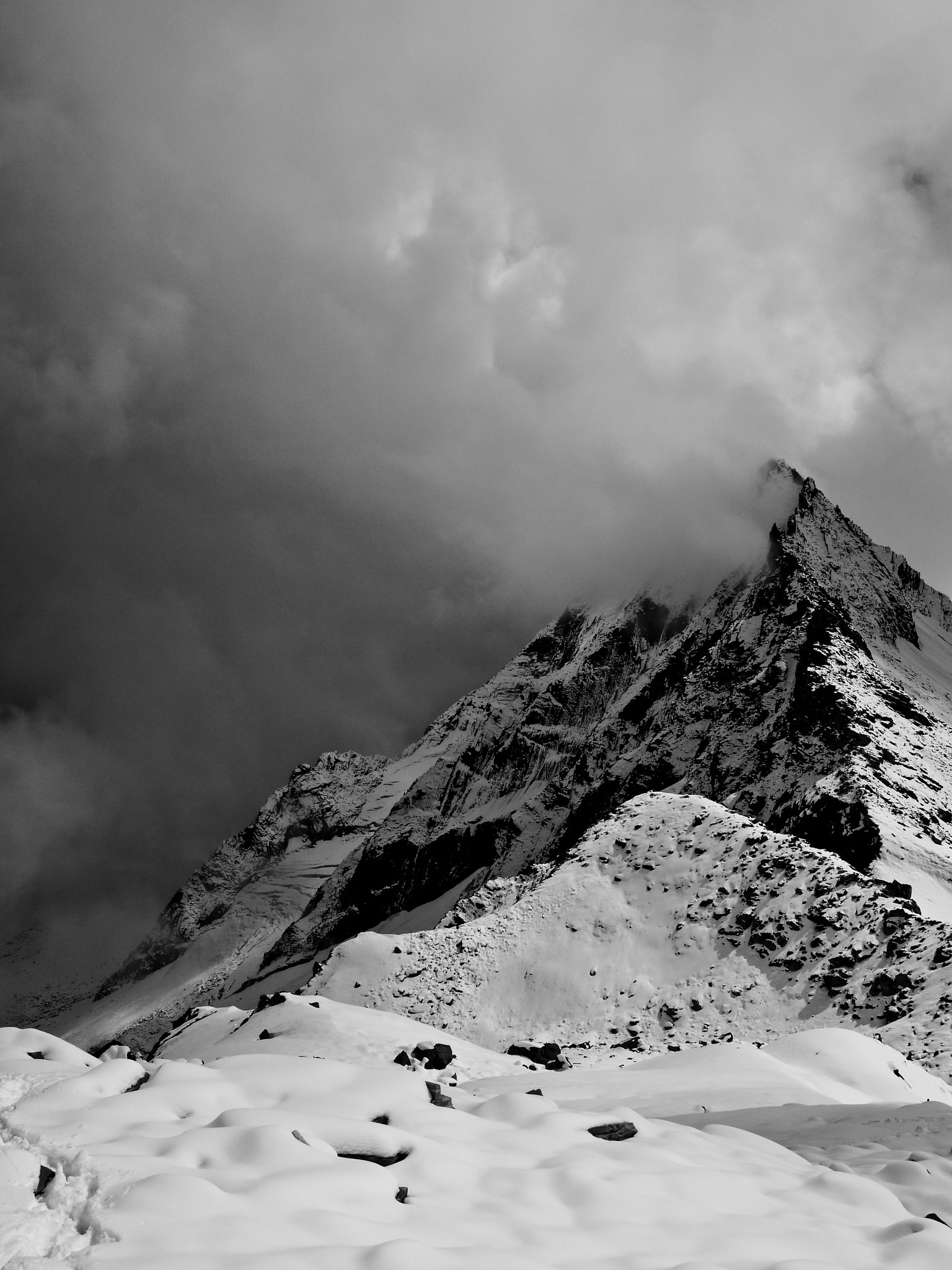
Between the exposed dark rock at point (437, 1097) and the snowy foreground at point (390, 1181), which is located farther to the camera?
the exposed dark rock at point (437, 1097)

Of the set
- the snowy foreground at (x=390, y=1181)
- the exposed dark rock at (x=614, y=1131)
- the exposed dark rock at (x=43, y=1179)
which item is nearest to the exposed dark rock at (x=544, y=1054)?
the snowy foreground at (x=390, y=1181)

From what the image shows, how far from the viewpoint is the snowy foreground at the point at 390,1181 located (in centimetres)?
736

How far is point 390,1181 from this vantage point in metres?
8.98

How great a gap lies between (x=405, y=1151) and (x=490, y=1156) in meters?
1.01

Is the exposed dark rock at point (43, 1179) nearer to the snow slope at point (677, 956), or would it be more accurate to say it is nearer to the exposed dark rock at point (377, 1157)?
the exposed dark rock at point (377, 1157)

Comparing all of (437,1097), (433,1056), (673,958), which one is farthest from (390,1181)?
(673,958)

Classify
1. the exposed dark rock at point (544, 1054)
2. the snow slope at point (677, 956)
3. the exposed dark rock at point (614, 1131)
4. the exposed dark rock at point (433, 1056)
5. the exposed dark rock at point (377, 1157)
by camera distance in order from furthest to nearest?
1. the snow slope at point (677, 956)
2. the exposed dark rock at point (544, 1054)
3. the exposed dark rock at point (433, 1056)
4. the exposed dark rock at point (614, 1131)
5. the exposed dark rock at point (377, 1157)

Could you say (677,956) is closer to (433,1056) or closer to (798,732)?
(433,1056)

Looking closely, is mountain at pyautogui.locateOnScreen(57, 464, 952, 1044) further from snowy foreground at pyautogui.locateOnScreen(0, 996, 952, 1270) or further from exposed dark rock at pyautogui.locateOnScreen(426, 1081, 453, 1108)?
exposed dark rock at pyautogui.locateOnScreen(426, 1081, 453, 1108)

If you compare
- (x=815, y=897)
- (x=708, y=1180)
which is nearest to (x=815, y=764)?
(x=815, y=897)

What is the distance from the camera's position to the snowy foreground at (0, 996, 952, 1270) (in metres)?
7.36

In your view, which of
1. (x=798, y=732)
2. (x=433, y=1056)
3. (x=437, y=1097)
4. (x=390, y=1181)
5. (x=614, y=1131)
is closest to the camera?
(x=390, y=1181)

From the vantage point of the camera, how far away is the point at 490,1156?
33.7 feet

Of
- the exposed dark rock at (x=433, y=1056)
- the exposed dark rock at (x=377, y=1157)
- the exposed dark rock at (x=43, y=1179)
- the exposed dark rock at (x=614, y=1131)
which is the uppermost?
the exposed dark rock at (x=43, y=1179)
